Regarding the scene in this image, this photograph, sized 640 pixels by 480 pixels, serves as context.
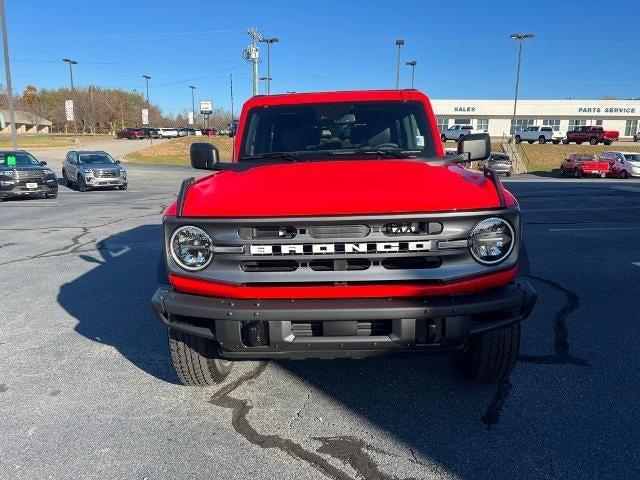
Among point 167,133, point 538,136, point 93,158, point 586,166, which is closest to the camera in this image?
point 93,158

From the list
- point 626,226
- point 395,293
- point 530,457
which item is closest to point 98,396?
point 395,293

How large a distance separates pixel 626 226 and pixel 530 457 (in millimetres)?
9530

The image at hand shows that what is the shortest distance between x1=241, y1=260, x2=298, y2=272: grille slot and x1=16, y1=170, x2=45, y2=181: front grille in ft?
52.6

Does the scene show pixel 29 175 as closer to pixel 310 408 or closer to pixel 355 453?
pixel 310 408

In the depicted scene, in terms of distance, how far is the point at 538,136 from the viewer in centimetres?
5328

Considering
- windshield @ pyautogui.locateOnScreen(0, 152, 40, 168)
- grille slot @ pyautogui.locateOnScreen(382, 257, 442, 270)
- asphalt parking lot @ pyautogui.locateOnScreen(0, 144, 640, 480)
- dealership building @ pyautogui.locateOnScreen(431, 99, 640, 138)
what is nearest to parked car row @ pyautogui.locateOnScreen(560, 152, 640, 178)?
asphalt parking lot @ pyautogui.locateOnScreen(0, 144, 640, 480)

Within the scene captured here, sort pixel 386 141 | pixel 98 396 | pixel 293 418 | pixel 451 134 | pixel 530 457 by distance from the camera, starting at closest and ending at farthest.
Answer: pixel 530 457 → pixel 293 418 → pixel 98 396 → pixel 386 141 → pixel 451 134

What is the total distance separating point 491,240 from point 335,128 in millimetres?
1955

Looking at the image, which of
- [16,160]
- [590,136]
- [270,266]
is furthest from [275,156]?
[590,136]

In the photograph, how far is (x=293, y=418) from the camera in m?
3.09

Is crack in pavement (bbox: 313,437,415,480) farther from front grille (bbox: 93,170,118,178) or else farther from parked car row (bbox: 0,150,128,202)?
front grille (bbox: 93,170,118,178)

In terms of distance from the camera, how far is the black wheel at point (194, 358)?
10.3ft

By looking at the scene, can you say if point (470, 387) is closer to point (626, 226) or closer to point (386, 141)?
point (386, 141)

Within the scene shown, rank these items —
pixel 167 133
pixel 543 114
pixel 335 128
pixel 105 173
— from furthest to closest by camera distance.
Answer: pixel 167 133 < pixel 543 114 < pixel 105 173 < pixel 335 128
